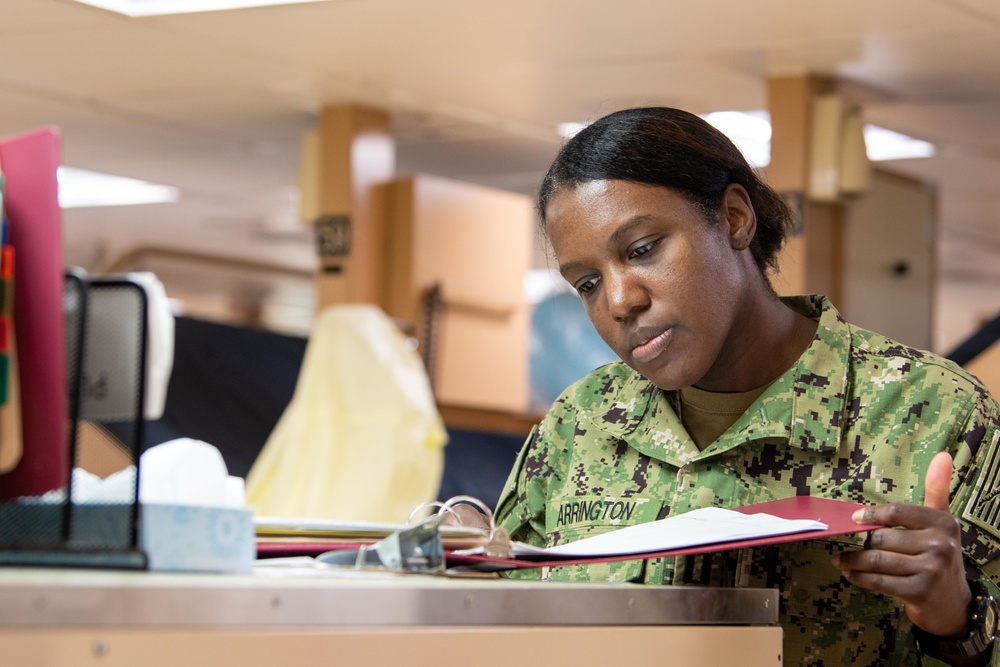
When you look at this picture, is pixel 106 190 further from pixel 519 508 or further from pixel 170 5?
pixel 519 508

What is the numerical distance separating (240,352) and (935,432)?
12.3ft

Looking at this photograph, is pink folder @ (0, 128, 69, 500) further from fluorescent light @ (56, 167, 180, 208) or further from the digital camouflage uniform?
fluorescent light @ (56, 167, 180, 208)

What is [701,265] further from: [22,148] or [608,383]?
[22,148]

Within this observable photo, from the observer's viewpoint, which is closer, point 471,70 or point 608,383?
point 608,383

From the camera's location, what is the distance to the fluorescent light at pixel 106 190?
6465 mm

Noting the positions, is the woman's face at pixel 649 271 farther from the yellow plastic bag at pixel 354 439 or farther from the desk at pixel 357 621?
the yellow plastic bag at pixel 354 439

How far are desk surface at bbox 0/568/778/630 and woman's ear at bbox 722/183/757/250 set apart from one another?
0.56m

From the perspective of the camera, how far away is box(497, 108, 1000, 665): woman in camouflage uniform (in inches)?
55.7

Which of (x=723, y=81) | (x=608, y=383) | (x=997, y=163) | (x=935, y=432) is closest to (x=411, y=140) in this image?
(x=723, y=81)

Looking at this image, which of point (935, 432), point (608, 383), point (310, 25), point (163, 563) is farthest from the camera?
point (310, 25)

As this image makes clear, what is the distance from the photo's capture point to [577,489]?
1.60 meters

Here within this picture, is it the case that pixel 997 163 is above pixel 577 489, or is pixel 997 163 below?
above

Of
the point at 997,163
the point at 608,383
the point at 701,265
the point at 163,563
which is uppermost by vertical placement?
the point at 997,163

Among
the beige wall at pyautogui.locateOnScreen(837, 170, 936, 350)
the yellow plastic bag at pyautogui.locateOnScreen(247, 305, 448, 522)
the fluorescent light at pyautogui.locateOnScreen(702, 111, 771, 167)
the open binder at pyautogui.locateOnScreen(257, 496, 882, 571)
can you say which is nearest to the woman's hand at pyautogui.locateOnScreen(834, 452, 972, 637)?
the open binder at pyautogui.locateOnScreen(257, 496, 882, 571)
